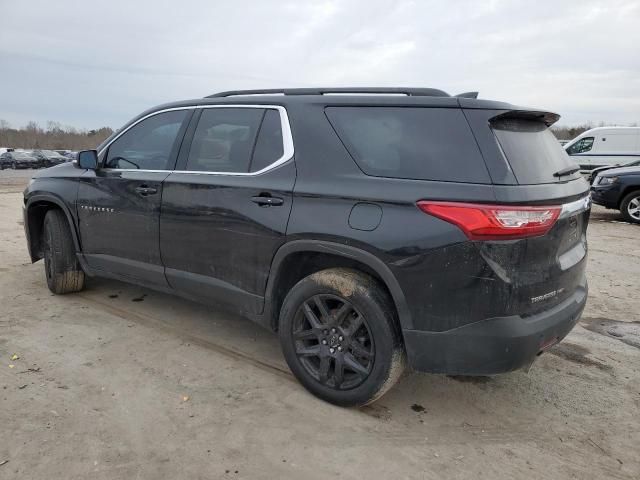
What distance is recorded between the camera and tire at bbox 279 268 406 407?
2703 mm

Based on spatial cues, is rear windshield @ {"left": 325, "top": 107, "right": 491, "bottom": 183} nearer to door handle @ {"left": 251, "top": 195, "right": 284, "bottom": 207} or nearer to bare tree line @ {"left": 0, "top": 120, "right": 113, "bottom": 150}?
door handle @ {"left": 251, "top": 195, "right": 284, "bottom": 207}

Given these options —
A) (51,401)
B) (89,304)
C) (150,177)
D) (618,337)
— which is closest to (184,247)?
(150,177)

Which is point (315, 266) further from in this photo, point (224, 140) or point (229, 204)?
point (224, 140)

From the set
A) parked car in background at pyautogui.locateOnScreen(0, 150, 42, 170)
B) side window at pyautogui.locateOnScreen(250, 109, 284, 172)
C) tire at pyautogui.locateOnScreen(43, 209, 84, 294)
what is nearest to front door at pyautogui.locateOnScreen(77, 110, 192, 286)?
tire at pyautogui.locateOnScreen(43, 209, 84, 294)

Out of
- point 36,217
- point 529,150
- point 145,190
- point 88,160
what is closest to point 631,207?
point 529,150

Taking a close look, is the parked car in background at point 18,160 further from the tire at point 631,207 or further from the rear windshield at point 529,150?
the rear windshield at point 529,150

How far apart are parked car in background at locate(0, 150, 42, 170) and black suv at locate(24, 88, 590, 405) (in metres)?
44.0

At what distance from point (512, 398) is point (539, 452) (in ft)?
1.86

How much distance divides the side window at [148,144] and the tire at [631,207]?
10.1 meters

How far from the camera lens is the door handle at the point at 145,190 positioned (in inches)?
148

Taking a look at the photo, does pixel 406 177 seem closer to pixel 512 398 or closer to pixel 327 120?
pixel 327 120

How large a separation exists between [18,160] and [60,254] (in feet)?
142

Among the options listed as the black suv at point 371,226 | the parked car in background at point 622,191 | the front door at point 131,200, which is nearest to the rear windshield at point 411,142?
the black suv at point 371,226

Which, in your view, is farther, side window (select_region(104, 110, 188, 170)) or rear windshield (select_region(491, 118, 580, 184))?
side window (select_region(104, 110, 188, 170))
